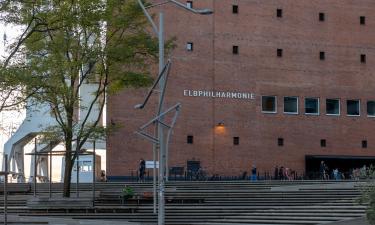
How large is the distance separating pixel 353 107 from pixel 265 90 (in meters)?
7.84

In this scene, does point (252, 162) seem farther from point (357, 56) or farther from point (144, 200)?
point (144, 200)

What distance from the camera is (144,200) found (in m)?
34.0

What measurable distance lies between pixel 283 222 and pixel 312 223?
1.21 meters

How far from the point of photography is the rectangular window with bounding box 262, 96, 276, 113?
5322 centimetres

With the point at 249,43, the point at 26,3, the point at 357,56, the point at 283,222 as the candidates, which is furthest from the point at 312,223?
the point at 357,56

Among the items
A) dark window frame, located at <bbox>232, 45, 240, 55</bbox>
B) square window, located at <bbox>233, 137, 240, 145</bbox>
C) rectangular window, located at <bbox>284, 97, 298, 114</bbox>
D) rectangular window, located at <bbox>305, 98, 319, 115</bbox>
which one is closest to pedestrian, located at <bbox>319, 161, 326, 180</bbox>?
rectangular window, located at <bbox>284, 97, 298, 114</bbox>

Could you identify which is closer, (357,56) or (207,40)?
(207,40)

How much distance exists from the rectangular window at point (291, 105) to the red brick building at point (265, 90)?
0.08 meters

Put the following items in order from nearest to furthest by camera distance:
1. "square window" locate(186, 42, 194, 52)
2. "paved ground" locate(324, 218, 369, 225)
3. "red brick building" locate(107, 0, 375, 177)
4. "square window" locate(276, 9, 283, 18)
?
1. "paved ground" locate(324, 218, 369, 225)
2. "red brick building" locate(107, 0, 375, 177)
3. "square window" locate(186, 42, 194, 52)
4. "square window" locate(276, 9, 283, 18)

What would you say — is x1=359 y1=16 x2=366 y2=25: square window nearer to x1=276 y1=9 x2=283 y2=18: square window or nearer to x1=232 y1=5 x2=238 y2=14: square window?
x1=276 y1=9 x2=283 y2=18: square window

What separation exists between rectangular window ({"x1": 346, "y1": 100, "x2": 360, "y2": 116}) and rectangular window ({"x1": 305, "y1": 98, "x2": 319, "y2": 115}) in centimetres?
270

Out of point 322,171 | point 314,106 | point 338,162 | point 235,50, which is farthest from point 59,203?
point 338,162

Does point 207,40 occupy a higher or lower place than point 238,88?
higher

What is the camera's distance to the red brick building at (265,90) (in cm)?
5038
